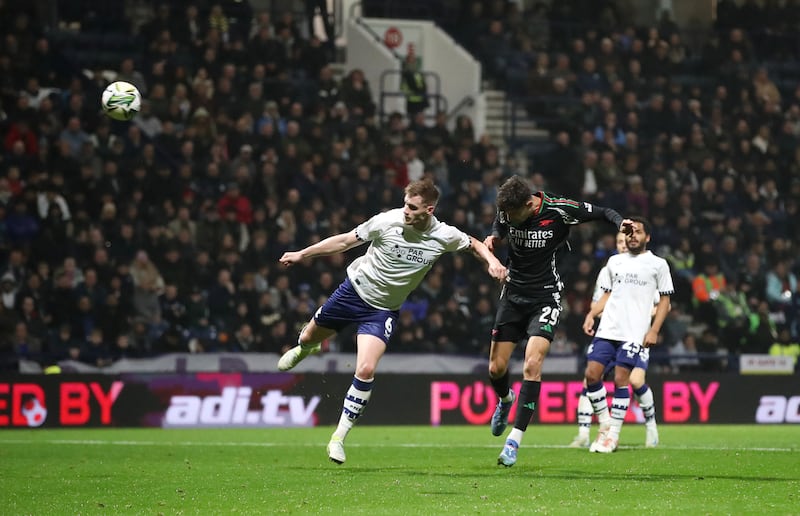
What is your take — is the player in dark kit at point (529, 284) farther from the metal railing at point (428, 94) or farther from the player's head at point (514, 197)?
the metal railing at point (428, 94)

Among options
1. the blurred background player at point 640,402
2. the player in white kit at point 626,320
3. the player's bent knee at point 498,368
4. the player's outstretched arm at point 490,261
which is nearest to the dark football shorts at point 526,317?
the player's bent knee at point 498,368

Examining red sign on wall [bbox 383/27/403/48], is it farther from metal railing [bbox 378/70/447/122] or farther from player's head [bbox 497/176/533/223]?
player's head [bbox 497/176/533/223]

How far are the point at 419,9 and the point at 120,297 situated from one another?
39.9ft

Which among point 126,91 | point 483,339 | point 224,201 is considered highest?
point 126,91

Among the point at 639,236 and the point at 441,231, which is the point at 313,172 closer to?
the point at 639,236

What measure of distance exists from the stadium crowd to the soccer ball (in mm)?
5806

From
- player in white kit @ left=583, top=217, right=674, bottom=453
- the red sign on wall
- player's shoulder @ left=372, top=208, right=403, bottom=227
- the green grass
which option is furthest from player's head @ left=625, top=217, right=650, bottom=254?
the red sign on wall

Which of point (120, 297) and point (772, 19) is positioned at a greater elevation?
point (772, 19)

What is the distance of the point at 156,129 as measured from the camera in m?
23.3

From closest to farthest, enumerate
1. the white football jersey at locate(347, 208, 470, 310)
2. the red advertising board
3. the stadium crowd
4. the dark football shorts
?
the white football jersey at locate(347, 208, 470, 310)
the dark football shorts
the red advertising board
the stadium crowd

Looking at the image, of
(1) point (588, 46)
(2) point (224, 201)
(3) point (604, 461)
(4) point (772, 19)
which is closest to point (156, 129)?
(2) point (224, 201)

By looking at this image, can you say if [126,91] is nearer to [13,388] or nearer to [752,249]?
[13,388]

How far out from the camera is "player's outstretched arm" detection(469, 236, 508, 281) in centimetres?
1070

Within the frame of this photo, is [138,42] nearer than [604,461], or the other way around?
[604,461]
